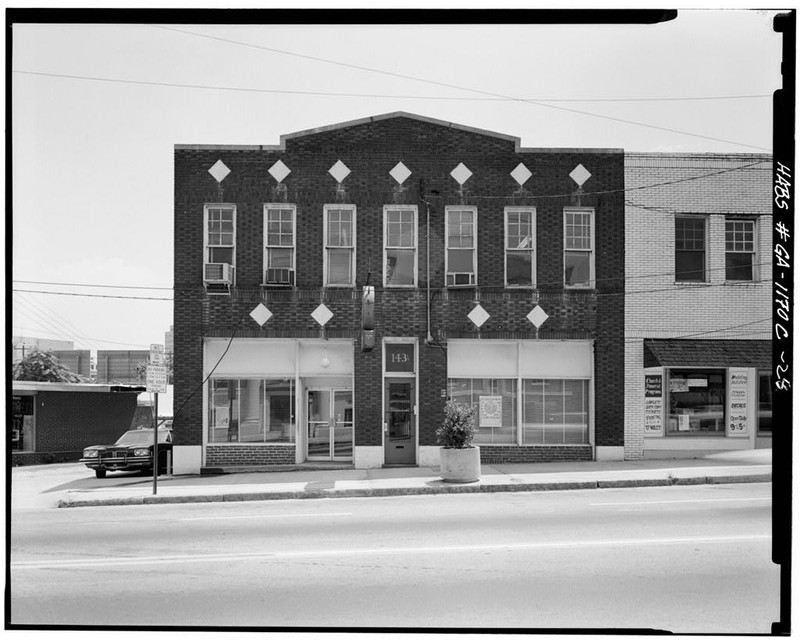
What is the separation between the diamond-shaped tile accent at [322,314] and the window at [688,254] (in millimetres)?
8470

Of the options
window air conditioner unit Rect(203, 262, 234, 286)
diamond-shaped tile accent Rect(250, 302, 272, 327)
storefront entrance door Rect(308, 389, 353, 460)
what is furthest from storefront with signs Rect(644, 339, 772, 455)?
window air conditioner unit Rect(203, 262, 234, 286)

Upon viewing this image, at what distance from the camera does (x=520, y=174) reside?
58.9ft

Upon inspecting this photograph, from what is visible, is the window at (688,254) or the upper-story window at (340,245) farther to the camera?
the window at (688,254)

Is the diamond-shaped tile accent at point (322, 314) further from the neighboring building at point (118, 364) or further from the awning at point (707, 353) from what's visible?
→ the neighboring building at point (118, 364)

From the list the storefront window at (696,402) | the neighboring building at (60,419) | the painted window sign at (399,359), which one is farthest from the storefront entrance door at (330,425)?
the neighboring building at (60,419)

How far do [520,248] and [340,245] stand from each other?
4.30 m

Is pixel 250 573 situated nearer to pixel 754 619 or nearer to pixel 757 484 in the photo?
pixel 754 619

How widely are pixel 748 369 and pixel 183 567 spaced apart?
14.8m

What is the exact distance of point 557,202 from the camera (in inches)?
708

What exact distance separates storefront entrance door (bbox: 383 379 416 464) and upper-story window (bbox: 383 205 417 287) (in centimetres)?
244

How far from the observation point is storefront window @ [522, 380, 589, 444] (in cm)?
1803

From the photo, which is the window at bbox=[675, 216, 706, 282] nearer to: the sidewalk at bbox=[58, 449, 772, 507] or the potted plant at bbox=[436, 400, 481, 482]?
the sidewalk at bbox=[58, 449, 772, 507]

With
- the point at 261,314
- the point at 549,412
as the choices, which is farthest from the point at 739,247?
the point at 261,314

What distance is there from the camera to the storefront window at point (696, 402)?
18172 millimetres
